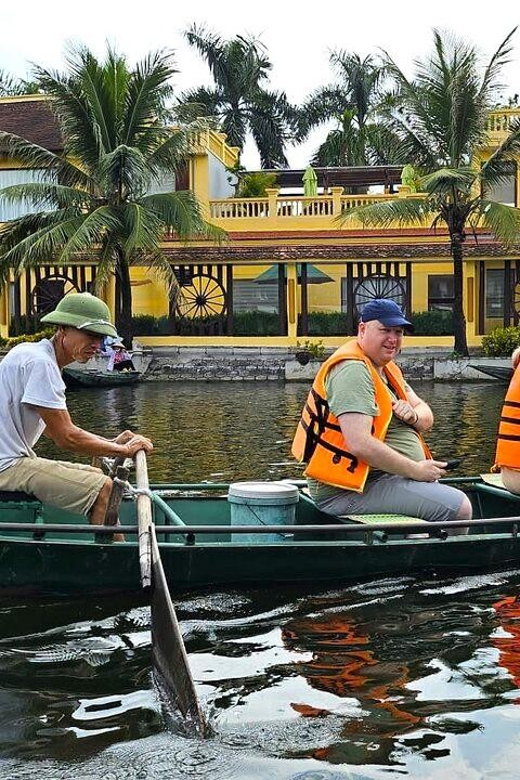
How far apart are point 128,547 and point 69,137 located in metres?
22.8

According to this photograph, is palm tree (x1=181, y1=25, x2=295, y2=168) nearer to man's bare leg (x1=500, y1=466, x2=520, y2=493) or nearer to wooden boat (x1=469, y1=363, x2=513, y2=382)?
wooden boat (x1=469, y1=363, x2=513, y2=382)

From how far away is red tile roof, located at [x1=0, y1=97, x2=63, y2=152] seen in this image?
111 ft

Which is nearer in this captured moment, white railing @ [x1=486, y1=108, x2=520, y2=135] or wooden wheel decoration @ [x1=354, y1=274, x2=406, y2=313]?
white railing @ [x1=486, y1=108, x2=520, y2=135]

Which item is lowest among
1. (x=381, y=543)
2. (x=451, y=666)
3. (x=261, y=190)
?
(x=451, y=666)

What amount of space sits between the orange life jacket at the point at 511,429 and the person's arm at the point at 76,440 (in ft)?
8.02

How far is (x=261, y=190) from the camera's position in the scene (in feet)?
115

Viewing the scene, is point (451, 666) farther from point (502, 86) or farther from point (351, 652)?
point (502, 86)

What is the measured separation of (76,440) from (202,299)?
27.2m

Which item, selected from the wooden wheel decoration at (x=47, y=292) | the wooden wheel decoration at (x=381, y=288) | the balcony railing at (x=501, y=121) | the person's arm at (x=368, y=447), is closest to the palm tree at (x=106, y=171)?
the wooden wheel decoration at (x=47, y=292)

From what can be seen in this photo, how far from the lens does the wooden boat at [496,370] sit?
82.4ft

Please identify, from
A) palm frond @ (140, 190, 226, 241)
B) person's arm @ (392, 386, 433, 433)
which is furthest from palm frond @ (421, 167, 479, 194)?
person's arm @ (392, 386, 433, 433)

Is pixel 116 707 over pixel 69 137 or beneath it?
beneath

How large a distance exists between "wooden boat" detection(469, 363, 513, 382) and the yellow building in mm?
4789

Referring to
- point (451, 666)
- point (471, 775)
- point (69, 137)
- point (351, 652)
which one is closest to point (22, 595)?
point (351, 652)
